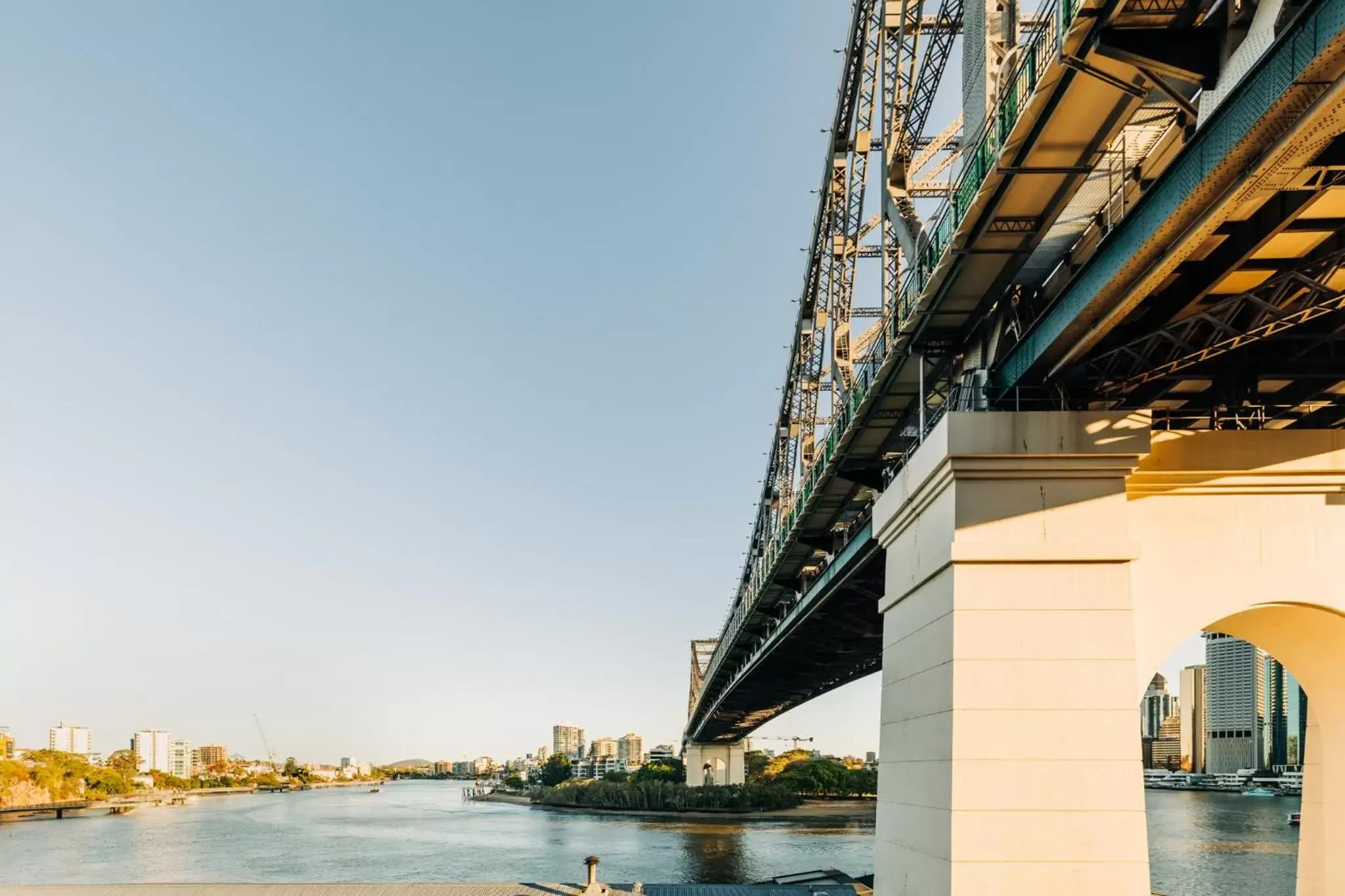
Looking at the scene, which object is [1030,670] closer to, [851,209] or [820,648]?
[851,209]

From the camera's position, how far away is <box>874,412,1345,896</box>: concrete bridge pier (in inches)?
570

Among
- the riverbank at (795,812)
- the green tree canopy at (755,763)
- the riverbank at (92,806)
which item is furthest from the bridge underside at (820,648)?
the riverbank at (92,806)

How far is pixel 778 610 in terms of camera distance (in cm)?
4728

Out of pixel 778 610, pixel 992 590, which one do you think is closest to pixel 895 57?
pixel 992 590

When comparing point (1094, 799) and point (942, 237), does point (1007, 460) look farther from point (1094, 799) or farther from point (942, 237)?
point (1094, 799)

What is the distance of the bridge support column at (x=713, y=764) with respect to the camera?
375ft

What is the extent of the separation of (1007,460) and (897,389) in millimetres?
5186

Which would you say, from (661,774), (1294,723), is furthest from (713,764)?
(1294,723)

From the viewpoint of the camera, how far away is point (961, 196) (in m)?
13.8

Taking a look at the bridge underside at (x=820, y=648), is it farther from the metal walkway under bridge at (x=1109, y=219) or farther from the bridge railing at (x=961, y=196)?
the metal walkway under bridge at (x=1109, y=219)

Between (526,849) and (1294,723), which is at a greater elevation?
(526,849)

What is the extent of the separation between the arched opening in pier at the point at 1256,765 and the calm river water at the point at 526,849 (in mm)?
369

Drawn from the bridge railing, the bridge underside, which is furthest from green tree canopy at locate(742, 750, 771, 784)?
the bridge railing

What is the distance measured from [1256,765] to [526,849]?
5545 inches
